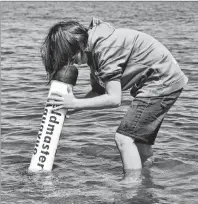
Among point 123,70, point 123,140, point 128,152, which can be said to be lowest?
point 128,152

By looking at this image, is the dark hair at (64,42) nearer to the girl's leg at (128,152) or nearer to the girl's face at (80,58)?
the girl's face at (80,58)

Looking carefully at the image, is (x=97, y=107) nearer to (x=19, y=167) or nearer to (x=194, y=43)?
(x=19, y=167)

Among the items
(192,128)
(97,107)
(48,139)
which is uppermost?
(97,107)

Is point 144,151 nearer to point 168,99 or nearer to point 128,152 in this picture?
point 128,152

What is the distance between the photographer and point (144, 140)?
18.0 ft

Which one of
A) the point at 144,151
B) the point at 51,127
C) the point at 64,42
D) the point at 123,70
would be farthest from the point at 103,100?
the point at 144,151

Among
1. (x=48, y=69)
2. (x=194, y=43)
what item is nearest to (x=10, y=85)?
(x=48, y=69)

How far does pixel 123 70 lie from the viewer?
520cm

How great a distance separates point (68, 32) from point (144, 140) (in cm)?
133

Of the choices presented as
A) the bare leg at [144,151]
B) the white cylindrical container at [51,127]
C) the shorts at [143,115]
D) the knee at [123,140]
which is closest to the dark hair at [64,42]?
the white cylindrical container at [51,127]

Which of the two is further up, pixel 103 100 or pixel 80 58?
pixel 80 58

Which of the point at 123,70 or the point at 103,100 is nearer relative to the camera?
the point at 103,100

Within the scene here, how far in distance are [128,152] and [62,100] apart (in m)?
0.84

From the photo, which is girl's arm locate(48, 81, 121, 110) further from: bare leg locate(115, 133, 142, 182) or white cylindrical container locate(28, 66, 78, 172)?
bare leg locate(115, 133, 142, 182)
